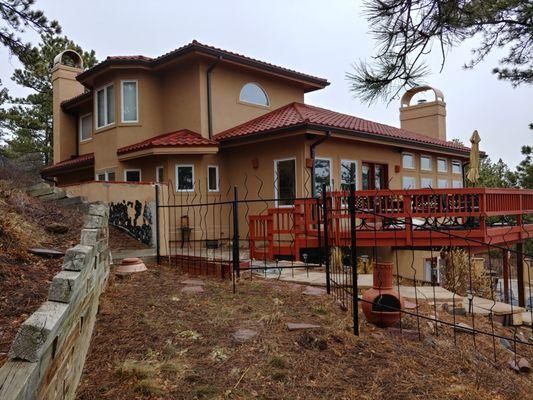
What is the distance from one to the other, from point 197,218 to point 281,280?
19.0 ft

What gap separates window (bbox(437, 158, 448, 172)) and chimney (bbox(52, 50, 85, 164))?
1549 centimetres

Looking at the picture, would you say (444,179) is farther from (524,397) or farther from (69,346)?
(69,346)

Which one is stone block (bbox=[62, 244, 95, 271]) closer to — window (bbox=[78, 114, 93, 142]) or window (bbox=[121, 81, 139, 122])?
window (bbox=[121, 81, 139, 122])

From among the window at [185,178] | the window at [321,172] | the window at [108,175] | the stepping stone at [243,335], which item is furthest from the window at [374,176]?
the stepping stone at [243,335]

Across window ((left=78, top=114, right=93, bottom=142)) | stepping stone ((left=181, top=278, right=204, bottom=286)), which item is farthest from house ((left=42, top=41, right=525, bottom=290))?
stepping stone ((left=181, top=278, right=204, bottom=286))

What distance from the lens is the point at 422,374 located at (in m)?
3.39

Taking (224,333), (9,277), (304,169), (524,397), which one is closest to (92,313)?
(9,277)

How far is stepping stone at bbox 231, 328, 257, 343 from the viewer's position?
146 inches

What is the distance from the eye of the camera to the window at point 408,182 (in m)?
14.8

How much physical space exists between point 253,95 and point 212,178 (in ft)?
10.7

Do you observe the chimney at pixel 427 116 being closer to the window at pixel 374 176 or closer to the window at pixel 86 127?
the window at pixel 374 176

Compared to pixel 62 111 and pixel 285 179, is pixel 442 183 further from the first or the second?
pixel 62 111

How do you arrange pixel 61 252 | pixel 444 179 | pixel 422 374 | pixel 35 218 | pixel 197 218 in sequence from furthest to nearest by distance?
1. pixel 444 179
2. pixel 197 218
3. pixel 35 218
4. pixel 61 252
5. pixel 422 374

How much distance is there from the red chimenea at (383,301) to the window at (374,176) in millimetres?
8969
